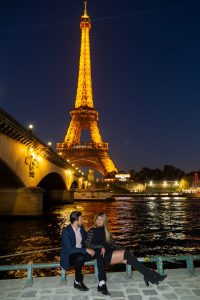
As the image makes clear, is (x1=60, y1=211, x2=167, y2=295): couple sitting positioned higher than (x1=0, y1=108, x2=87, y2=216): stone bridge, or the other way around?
(x1=0, y1=108, x2=87, y2=216): stone bridge

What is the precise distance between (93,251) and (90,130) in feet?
292

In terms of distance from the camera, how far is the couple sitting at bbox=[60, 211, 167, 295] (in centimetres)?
621

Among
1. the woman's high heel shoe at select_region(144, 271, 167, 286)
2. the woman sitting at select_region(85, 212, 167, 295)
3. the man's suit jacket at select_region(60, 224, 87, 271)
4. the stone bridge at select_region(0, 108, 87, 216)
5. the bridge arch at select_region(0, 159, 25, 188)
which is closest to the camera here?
the woman's high heel shoe at select_region(144, 271, 167, 286)

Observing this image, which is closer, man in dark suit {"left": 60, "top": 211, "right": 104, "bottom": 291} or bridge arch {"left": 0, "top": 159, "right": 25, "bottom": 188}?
man in dark suit {"left": 60, "top": 211, "right": 104, "bottom": 291}

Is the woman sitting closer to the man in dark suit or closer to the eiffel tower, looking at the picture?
the man in dark suit

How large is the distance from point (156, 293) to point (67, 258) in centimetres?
193

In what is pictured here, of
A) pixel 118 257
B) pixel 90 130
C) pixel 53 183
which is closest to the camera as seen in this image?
pixel 118 257

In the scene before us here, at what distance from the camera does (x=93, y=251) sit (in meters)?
6.73

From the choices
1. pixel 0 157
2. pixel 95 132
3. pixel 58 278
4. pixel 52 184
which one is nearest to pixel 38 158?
pixel 0 157

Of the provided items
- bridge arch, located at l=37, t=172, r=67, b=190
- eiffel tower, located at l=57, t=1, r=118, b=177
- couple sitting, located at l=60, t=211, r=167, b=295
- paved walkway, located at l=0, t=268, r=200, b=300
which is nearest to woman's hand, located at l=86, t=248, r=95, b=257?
couple sitting, located at l=60, t=211, r=167, b=295

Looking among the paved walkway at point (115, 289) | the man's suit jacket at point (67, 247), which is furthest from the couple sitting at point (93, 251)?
the paved walkway at point (115, 289)

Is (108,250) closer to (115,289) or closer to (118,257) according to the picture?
(118,257)

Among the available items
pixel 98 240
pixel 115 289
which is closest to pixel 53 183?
pixel 98 240

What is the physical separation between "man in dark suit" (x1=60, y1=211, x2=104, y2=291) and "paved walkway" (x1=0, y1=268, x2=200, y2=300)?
0.33m
